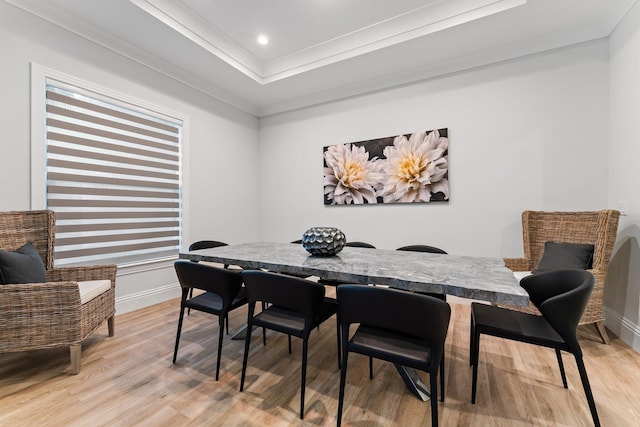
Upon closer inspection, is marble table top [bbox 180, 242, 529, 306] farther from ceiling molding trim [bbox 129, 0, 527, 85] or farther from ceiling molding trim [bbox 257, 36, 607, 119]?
ceiling molding trim [bbox 257, 36, 607, 119]

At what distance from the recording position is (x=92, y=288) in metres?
2.04

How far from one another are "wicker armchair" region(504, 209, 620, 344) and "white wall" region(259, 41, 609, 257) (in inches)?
9.1

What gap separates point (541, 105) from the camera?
2857 mm

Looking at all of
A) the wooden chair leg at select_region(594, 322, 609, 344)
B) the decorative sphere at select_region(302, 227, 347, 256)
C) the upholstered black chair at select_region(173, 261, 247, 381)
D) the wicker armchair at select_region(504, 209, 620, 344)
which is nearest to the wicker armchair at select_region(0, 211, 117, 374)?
the upholstered black chair at select_region(173, 261, 247, 381)

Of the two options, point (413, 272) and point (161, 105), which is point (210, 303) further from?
point (161, 105)

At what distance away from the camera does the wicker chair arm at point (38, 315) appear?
1.70m

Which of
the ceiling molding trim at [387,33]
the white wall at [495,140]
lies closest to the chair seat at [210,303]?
the white wall at [495,140]

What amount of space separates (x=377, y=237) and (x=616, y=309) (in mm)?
2241

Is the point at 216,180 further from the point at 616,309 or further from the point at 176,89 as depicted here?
the point at 616,309

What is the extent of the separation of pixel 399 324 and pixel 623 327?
239cm

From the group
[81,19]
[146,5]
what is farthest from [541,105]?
[81,19]

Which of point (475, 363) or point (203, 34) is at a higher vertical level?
point (203, 34)

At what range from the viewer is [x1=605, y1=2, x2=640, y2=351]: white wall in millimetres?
2170

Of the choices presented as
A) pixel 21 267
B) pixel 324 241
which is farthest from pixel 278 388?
pixel 21 267
